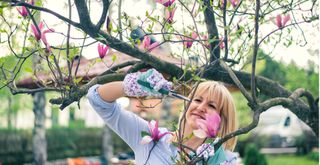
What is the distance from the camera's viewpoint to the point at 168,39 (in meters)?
2.50

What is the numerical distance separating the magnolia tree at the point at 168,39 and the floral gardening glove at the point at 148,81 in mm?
123

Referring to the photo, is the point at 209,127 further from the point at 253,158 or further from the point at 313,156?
the point at 313,156

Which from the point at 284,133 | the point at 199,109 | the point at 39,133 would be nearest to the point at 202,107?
the point at 199,109

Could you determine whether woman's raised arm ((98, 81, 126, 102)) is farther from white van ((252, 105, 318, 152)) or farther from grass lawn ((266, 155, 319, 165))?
white van ((252, 105, 318, 152))

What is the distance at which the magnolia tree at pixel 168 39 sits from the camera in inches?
90.7

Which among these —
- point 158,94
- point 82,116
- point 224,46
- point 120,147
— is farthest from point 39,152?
point 82,116

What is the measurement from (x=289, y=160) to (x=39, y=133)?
10.1 metres

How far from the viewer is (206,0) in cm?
254

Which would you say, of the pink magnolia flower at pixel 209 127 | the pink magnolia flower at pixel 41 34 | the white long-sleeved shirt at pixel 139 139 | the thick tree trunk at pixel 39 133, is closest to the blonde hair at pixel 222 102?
the white long-sleeved shirt at pixel 139 139

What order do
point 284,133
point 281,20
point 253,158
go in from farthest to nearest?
point 284,133
point 253,158
point 281,20

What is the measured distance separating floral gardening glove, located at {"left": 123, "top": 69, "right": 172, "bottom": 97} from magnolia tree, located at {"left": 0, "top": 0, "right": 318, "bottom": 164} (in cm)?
12

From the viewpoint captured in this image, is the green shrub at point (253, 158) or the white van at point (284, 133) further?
the white van at point (284, 133)

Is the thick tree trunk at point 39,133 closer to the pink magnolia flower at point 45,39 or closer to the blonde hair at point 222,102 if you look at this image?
the blonde hair at point 222,102

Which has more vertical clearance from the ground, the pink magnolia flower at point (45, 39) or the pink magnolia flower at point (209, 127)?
the pink magnolia flower at point (45, 39)
